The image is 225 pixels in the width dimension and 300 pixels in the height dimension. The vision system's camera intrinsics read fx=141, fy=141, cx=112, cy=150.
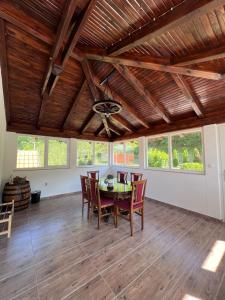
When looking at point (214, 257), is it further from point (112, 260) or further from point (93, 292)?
point (93, 292)

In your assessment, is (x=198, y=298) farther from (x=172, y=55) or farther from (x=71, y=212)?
(x=172, y=55)

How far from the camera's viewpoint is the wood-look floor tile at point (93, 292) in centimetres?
156

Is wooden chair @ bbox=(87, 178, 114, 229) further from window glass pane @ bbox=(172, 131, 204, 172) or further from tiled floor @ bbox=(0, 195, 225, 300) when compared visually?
window glass pane @ bbox=(172, 131, 204, 172)

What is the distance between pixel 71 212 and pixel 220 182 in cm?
402

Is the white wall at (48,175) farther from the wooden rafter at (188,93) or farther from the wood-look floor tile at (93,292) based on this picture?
the wooden rafter at (188,93)

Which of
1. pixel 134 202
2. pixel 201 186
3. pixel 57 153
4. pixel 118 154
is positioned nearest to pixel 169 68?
pixel 134 202

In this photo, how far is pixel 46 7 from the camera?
2.07 m

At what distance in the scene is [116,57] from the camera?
8.92 feet

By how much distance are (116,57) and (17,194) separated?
169 inches

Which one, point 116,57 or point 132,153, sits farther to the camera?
point 132,153

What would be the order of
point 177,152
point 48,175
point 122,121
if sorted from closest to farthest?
A: point 177,152
point 48,175
point 122,121

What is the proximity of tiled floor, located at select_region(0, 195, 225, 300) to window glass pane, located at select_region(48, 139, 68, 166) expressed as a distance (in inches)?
98.9

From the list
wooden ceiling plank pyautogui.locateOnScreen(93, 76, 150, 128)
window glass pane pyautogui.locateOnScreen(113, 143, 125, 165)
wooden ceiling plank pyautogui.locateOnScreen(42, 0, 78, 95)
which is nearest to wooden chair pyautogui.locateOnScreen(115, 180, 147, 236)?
wooden ceiling plank pyautogui.locateOnScreen(93, 76, 150, 128)

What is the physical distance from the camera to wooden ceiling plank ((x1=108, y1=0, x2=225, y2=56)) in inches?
58.9
